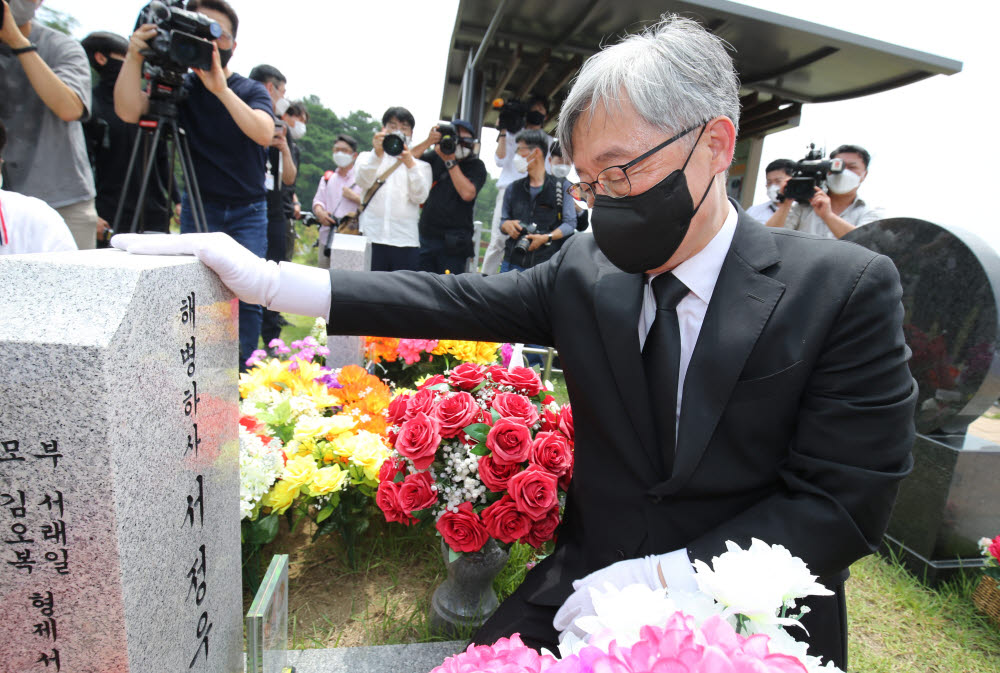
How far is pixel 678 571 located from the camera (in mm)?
1330

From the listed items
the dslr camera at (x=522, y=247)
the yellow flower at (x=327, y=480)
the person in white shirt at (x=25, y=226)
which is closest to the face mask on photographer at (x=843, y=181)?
the dslr camera at (x=522, y=247)

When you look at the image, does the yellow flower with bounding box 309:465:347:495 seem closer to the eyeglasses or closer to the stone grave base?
the stone grave base

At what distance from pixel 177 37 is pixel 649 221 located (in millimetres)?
2308

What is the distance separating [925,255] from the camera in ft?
10.7

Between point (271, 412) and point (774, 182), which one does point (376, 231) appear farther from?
point (774, 182)

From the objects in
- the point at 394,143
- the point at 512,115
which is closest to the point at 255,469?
the point at 394,143

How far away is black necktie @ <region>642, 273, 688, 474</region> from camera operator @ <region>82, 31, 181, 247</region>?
3500 mm

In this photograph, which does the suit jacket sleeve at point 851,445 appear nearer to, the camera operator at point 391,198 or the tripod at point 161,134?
the tripod at point 161,134

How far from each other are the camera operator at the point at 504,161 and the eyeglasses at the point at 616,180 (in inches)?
166

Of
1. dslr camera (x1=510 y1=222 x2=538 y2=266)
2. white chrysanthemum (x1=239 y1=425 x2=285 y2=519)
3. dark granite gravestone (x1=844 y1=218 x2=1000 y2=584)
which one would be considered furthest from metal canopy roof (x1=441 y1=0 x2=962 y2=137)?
white chrysanthemum (x1=239 y1=425 x2=285 y2=519)

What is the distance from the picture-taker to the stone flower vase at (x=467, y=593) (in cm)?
205

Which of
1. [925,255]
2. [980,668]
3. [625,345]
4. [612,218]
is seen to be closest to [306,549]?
[625,345]

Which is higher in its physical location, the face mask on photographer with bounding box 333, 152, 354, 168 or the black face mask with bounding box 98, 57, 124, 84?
the black face mask with bounding box 98, 57, 124, 84

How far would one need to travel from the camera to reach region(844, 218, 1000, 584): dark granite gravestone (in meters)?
2.92
